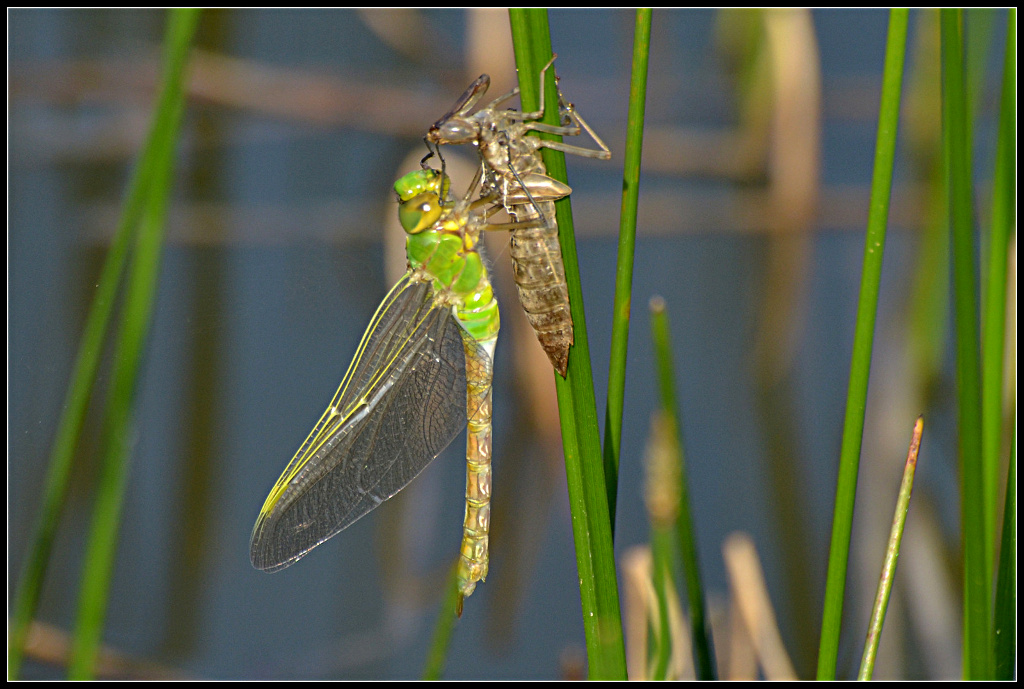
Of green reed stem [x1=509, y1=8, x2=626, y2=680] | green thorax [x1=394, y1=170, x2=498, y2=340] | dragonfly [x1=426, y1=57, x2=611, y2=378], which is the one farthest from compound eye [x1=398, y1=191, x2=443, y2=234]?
green reed stem [x1=509, y1=8, x2=626, y2=680]

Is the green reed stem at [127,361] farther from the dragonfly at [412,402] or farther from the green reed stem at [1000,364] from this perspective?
the green reed stem at [1000,364]

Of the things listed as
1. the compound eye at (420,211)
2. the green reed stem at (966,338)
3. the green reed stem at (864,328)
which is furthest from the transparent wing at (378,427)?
the green reed stem at (966,338)

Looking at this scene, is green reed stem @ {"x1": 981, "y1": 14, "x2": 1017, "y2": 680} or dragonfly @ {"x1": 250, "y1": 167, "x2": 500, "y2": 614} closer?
green reed stem @ {"x1": 981, "y1": 14, "x2": 1017, "y2": 680}

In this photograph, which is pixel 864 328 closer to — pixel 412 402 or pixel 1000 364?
pixel 1000 364

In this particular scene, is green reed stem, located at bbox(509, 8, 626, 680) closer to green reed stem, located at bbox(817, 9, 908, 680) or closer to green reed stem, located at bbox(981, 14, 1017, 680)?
green reed stem, located at bbox(817, 9, 908, 680)

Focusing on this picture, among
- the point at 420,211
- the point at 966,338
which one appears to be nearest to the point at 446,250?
the point at 420,211

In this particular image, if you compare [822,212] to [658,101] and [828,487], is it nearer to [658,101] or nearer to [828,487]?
[658,101]

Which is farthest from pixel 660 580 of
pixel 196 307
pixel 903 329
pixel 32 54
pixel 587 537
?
pixel 32 54
